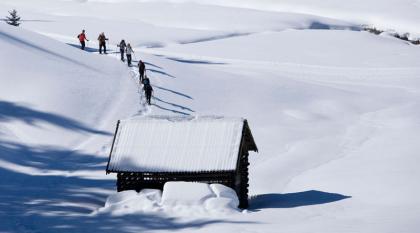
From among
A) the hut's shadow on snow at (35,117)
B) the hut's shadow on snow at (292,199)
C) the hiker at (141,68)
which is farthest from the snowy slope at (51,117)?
the hut's shadow on snow at (292,199)

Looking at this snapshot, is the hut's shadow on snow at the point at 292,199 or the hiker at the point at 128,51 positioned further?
the hiker at the point at 128,51

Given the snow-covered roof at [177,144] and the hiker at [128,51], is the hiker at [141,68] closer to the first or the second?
the hiker at [128,51]

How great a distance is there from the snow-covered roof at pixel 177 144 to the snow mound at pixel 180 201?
753 millimetres

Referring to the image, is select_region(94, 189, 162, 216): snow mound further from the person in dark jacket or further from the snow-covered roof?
the person in dark jacket

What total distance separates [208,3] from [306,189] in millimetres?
87072

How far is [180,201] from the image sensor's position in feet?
77.0

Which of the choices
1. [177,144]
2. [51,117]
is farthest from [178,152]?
[51,117]

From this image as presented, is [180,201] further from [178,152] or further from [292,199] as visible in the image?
[292,199]

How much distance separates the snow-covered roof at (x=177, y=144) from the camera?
2462 cm

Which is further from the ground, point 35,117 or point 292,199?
point 35,117

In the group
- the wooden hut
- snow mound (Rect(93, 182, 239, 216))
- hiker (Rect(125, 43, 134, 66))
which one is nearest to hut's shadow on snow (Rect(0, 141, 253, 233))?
snow mound (Rect(93, 182, 239, 216))

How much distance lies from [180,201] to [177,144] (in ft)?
8.17

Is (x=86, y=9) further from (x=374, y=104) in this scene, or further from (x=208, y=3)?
(x=374, y=104)

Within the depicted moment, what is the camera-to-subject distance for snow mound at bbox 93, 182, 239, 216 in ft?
76.4
